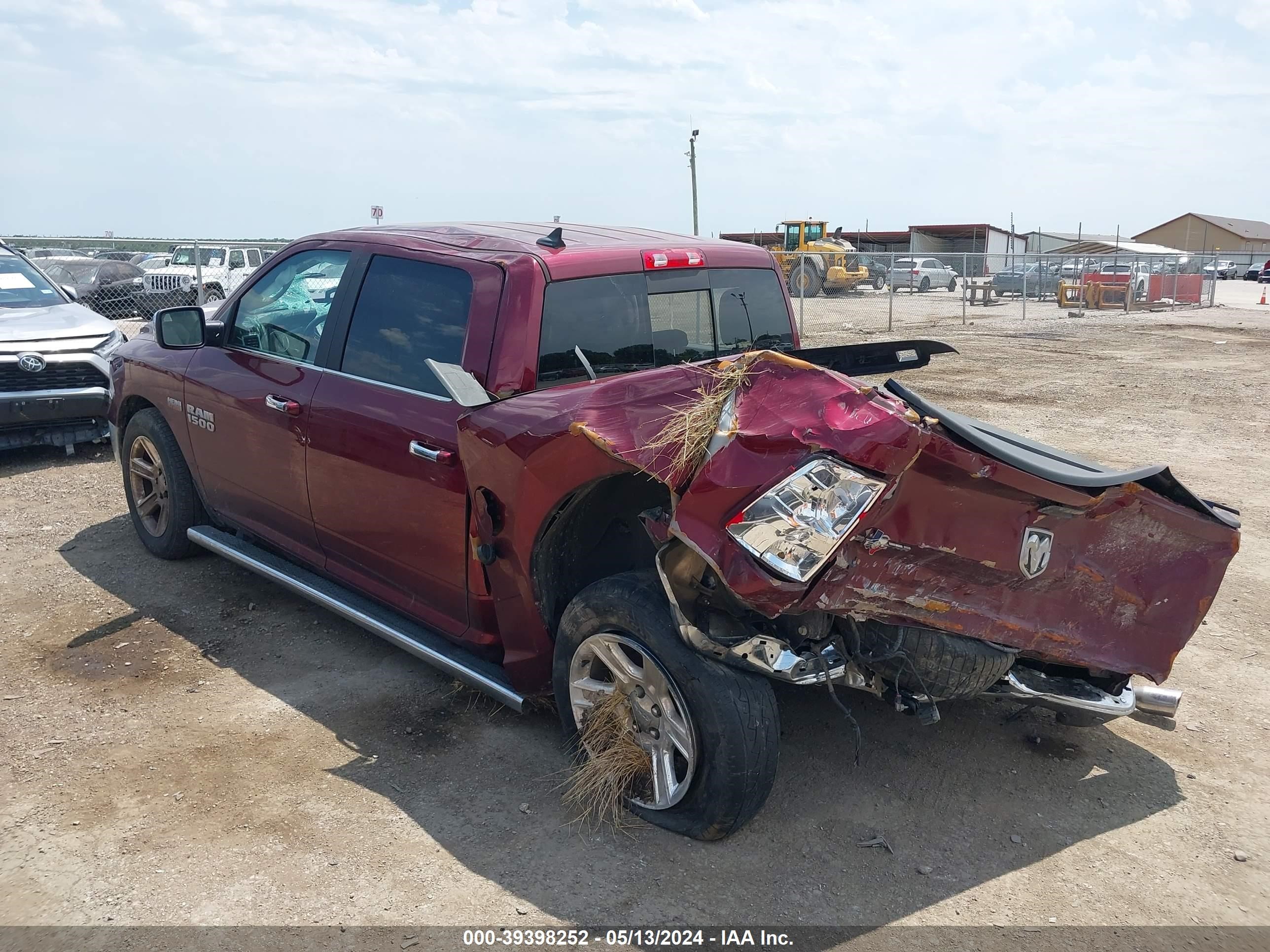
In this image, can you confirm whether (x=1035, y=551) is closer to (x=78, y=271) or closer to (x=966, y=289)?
(x=78, y=271)

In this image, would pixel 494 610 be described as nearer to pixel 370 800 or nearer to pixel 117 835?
pixel 370 800

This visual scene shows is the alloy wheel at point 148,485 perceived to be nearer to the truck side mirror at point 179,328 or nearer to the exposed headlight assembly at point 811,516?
the truck side mirror at point 179,328

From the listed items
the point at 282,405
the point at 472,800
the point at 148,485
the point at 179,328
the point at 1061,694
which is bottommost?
the point at 472,800

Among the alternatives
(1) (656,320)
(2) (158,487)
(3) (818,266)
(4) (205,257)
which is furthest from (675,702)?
(3) (818,266)

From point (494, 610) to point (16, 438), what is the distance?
6.33 metres

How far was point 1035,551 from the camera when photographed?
10.2 feet

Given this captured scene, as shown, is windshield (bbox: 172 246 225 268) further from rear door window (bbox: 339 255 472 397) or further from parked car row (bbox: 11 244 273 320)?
rear door window (bbox: 339 255 472 397)

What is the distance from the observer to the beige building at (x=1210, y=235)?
257ft

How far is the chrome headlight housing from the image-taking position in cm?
862

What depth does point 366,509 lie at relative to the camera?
4.23m

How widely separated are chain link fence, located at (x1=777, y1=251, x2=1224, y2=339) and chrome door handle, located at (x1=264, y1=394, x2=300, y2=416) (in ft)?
52.3

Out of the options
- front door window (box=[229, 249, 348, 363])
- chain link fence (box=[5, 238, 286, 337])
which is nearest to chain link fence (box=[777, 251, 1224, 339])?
chain link fence (box=[5, 238, 286, 337])

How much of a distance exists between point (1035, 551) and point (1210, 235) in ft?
300

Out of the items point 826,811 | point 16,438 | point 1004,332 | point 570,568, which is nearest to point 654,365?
point 570,568
